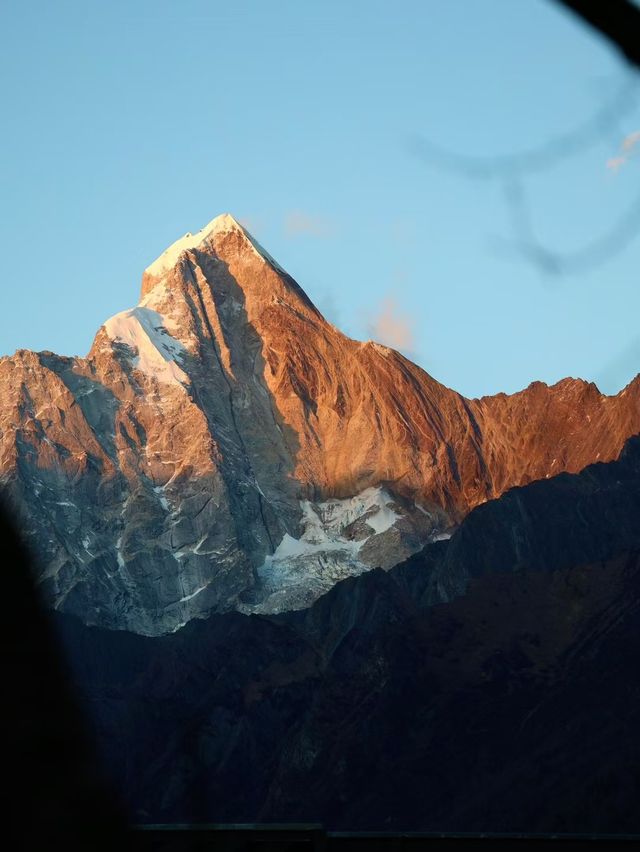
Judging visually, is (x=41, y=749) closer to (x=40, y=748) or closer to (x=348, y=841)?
(x=40, y=748)

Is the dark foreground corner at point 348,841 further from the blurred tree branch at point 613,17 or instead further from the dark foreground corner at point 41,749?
the blurred tree branch at point 613,17

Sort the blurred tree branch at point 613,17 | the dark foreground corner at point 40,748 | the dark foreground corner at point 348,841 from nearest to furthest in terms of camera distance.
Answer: the dark foreground corner at point 40,748
the blurred tree branch at point 613,17
the dark foreground corner at point 348,841

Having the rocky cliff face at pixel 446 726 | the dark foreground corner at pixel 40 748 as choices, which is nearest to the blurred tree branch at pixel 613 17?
the dark foreground corner at pixel 40 748

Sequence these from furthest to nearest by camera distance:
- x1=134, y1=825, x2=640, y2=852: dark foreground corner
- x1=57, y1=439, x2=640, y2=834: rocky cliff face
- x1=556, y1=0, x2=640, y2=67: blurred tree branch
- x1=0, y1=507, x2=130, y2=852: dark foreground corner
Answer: x1=57, y1=439, x2=640, y2=834: rocky cliff face → x1=134, y1=825, x2=640, y2=852: dark foreground corner → x1=556, y1=0, x2=640, y2=67: blurred tree branch → x1=0, y1=507, x2=130, y2=852: dark foreground corner

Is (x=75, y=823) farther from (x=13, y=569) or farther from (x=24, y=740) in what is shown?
(x=13, y=569)

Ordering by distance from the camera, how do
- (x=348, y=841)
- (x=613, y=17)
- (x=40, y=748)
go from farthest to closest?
(x=348, y=841), (x=613, y=17), (x=40, y=748)

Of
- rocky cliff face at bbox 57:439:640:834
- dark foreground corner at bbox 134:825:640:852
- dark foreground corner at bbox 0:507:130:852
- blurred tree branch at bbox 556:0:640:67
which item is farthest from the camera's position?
rocky cliff face at bbox 57:439:640:834

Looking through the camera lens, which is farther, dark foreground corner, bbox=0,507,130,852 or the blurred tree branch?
the blurred tree branch

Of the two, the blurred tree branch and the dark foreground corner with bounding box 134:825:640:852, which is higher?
the blurred tree branch

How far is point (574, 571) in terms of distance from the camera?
19550cm

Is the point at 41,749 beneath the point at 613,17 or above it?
beneath

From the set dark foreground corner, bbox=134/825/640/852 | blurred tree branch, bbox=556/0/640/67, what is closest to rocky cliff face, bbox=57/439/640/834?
dark foreground corner, bbox=134/825/640/852

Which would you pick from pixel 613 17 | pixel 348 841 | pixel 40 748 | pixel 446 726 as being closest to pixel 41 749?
pixel 40 748

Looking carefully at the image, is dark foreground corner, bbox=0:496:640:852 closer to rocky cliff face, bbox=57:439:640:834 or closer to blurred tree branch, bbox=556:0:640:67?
blurred tree branch, bbox=556:0:640:67
